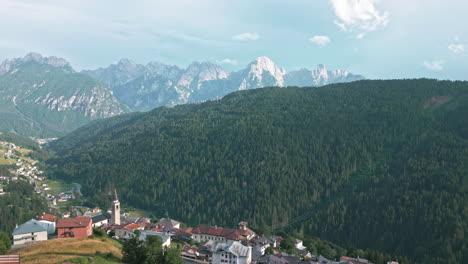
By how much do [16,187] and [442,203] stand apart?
196 m

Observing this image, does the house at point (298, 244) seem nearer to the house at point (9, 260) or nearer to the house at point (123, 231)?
the house at point (123, 231)

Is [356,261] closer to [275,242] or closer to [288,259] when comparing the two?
[288,259]

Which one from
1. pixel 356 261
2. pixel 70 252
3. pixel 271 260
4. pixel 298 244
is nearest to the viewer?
pixel 70 252

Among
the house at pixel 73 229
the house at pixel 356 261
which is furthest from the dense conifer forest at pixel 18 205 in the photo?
the house at pixel 356 261

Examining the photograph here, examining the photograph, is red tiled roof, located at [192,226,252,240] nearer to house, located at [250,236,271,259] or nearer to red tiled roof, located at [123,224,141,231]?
house, located at [250,236,271,259]

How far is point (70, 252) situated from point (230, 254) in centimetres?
3953

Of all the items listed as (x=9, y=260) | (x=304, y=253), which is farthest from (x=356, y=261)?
(x=9, y=260)

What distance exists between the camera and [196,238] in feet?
395

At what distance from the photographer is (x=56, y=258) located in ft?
205

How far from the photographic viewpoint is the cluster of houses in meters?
84.6

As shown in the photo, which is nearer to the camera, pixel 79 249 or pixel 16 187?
pixel 79 249

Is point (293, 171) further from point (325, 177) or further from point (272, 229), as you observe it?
point (272, 229)

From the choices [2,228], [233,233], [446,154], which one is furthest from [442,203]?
[2,228]

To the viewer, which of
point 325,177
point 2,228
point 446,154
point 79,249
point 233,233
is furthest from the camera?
point 325,177
